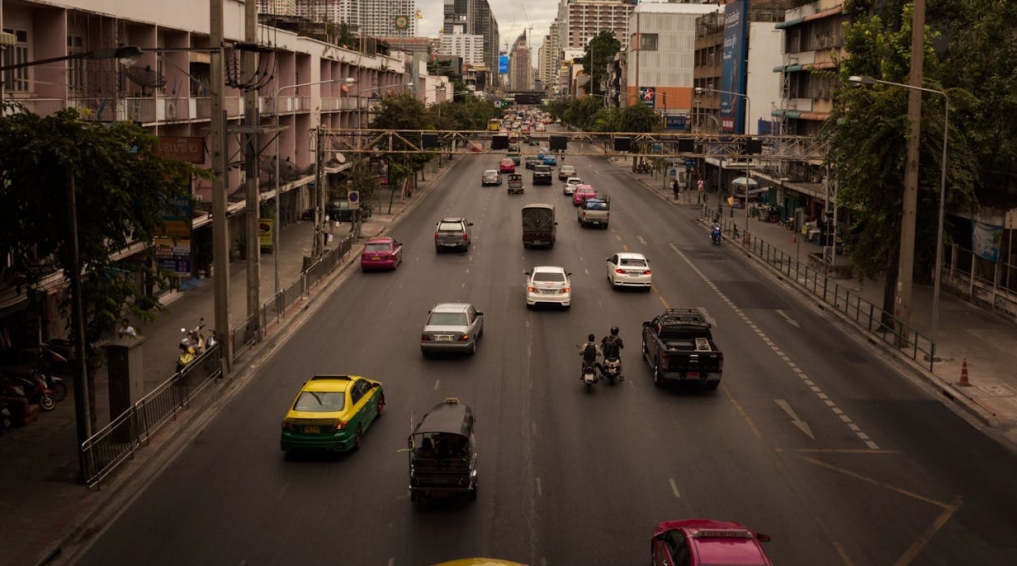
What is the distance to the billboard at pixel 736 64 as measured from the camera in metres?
92.8

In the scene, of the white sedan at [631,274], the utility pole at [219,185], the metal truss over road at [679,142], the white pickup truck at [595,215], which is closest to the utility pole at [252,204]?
the utility pole at [219,185]

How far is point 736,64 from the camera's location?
311 feet

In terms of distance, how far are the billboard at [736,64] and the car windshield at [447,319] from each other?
62.8 m

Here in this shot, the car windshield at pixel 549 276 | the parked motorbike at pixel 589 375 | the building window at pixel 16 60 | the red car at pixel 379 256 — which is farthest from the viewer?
the red car at pixel 379 256

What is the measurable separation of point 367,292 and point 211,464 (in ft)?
72.7

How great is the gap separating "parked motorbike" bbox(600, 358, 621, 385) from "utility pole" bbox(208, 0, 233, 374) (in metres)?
10.8

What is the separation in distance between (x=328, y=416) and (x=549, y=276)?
19.0 meters

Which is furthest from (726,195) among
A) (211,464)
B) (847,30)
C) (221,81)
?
(211,464)

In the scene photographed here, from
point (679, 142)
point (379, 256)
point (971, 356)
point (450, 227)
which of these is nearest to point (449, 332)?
point (971, 356)

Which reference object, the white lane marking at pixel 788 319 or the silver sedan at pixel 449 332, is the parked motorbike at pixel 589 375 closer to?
the silver sedan at pixel 449 332

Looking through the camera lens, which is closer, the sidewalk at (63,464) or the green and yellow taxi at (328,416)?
the sidewalk at (63,464)

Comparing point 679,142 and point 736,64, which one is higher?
point 736,64

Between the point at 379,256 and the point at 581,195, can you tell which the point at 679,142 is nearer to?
the point at 581,195

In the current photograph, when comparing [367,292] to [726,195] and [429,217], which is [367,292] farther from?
[726,195]
